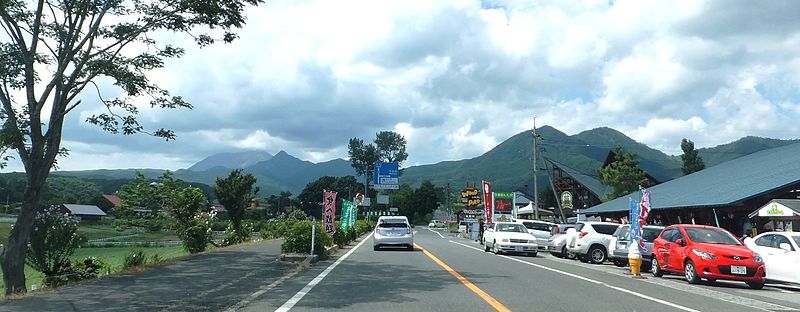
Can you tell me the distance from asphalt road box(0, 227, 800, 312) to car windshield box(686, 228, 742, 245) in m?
1.15

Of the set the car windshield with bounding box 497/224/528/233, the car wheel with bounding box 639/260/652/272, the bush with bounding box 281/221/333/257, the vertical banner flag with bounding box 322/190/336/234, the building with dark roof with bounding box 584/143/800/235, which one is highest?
the building with dark roof with bounding box 584/143/800/235

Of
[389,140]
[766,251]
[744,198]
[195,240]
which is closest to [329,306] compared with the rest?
[766,251]

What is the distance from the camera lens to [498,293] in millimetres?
11570

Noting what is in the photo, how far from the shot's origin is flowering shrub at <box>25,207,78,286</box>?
586 inches

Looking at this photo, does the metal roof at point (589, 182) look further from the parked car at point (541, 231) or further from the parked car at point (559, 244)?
the parked car at point (559, 244)

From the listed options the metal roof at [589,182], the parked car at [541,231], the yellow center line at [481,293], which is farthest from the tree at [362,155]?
the yellow center line at [481,293]

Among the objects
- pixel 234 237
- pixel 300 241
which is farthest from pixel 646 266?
pixel 234 237

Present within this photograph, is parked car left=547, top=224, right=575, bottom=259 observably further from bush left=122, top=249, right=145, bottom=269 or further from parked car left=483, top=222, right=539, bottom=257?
bush left=122, top=249, right=145, bottom=269

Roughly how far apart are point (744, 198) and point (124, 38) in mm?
22673

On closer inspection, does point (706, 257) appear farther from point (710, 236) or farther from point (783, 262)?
point (783, 262)

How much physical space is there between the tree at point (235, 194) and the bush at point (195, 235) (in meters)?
10.2

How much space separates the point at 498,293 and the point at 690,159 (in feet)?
241

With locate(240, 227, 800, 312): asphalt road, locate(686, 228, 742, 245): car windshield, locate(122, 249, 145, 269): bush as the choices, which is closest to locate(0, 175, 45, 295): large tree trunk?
locate(122, 249, 145, 269): bush

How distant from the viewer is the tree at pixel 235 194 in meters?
34.4
